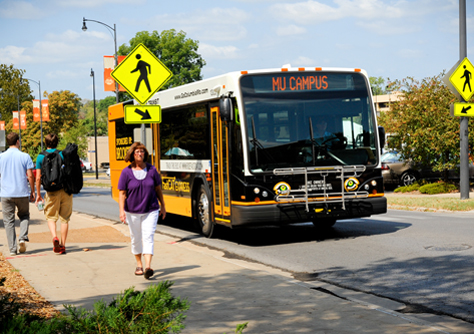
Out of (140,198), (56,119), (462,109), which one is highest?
(56,119)

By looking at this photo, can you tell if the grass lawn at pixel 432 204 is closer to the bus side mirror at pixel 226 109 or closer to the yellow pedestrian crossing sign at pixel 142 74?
the bus side mirror at pixel 226 109

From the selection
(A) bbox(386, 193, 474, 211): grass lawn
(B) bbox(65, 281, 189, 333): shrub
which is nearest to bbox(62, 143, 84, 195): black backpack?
(B) bbox(65, 281, 189, 333): shrub

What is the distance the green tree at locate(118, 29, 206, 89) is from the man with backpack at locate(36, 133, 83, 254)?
63132mm

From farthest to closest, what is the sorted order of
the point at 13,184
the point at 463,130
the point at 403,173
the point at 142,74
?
the point at 403,173 < the point at 463,130 < the point at 142,74 < the point at 13,184

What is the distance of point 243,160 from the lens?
1102 cm

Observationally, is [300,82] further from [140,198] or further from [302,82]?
[140,198]

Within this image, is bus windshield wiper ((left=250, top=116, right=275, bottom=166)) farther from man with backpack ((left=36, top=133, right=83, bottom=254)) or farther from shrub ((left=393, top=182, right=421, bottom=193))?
shrub ((left=393, top=182, right=421, bottom=193))

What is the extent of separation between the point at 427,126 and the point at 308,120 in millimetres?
13278

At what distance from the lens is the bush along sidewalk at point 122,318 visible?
388cm

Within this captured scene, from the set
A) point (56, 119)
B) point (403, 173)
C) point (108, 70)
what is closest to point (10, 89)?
point (56, 119)

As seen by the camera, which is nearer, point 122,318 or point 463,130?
point 122,318

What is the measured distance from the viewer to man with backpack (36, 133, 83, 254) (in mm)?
10172

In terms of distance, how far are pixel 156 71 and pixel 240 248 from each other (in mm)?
3425

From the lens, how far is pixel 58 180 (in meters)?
10.2
